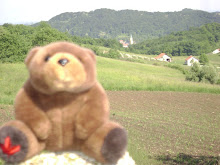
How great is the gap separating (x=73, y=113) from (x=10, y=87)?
12.6 meters

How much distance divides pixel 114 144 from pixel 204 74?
25.5 metres

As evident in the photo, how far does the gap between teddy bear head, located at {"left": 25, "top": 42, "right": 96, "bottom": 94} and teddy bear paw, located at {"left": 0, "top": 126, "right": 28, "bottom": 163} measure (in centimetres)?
44

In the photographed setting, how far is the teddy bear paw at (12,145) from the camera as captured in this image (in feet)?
7.09

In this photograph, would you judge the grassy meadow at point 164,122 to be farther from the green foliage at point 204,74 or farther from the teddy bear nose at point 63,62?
the green foliage at point 204,74

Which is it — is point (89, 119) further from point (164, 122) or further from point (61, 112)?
point (164, 122)

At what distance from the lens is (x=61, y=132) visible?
2418 mm

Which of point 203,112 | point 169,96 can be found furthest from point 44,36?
point 203,112

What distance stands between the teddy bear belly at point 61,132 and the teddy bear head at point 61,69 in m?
0.27

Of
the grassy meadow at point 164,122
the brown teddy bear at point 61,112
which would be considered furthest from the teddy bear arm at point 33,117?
the grassy meadow at point 164,122

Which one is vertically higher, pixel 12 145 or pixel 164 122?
pixel 12 145

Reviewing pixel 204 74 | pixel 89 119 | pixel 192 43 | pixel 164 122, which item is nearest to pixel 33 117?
pixel 89 119

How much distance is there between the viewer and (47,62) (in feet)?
7.15

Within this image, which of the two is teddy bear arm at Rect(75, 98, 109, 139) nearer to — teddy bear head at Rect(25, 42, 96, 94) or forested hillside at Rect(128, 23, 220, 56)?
teddy bear head at Rect(25, 42, 96, 94)

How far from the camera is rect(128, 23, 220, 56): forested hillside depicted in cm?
8788
